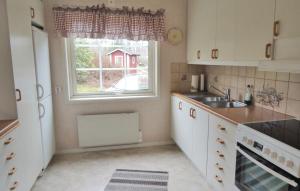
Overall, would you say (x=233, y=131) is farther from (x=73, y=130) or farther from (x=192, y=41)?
(x=73, y=130)

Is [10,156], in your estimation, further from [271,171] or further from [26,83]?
[271,171]

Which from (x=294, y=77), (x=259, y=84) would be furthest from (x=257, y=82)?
(x=294, y=77)

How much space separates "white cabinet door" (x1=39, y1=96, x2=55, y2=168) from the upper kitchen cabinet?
90 cm

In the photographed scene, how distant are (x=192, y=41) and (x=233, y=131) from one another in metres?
1.67

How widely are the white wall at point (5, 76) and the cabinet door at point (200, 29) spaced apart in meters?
2.01

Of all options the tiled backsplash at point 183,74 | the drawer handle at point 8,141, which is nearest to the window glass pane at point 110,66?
the tiled backsplash at point 183,74

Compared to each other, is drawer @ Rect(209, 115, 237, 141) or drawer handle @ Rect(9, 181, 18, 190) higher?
drawer @ Rect(209, 115, 237, 141)

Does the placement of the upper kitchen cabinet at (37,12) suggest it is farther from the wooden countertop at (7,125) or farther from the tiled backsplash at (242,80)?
the tiled backsplash at (242,80)

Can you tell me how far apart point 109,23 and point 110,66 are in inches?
24.0

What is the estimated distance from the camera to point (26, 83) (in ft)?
6.90

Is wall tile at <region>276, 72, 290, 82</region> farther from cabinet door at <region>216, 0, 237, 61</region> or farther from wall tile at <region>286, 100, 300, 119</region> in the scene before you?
cabinet door at <region>216, 0, 237, 61</region>

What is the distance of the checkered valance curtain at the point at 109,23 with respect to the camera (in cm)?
289

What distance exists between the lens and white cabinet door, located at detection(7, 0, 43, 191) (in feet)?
6.18

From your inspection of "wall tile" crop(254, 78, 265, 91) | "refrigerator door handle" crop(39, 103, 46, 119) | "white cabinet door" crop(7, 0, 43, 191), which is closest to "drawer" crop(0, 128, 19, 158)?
"white cabinet door" crop(7, 0, 43, 191)
